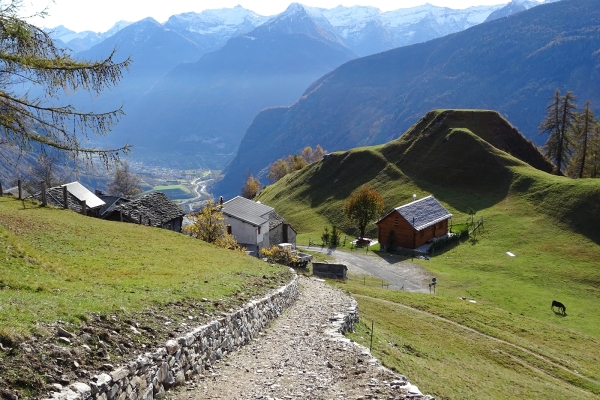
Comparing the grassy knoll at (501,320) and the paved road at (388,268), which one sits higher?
the grassy knoll at (501,320)

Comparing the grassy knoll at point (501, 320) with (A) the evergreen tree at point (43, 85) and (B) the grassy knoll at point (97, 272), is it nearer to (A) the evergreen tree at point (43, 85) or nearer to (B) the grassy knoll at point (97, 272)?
(B) the grassy knoll at point (97, 272)

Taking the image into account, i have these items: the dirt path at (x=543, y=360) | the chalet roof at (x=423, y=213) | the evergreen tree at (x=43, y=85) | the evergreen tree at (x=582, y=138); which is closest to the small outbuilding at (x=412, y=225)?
the chalet roof at (x=423, y=213)

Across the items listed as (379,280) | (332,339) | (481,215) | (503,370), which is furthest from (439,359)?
(481,215)

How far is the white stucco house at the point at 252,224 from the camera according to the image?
7164cm

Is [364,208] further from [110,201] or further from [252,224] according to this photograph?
[110,201]

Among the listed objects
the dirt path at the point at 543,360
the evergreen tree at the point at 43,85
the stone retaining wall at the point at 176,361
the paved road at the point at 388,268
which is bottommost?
the paved road at the point at 388,268

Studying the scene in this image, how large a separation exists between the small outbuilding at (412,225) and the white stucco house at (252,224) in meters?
17.7

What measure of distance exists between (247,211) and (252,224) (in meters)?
3.98

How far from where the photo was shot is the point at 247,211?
74.4 meters

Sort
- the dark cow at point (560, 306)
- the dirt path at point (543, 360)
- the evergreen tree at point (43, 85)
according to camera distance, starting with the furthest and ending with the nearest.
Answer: the dark cow at point (560, 306)
the dirt path at point (543, 360)
the evergreen tree at point (43, 85)

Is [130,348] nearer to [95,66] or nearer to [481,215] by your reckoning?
[95,66]

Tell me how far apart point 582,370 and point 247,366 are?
2496 cm

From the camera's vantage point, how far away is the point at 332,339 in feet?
65.6

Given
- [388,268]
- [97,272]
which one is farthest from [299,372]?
[388,268]
